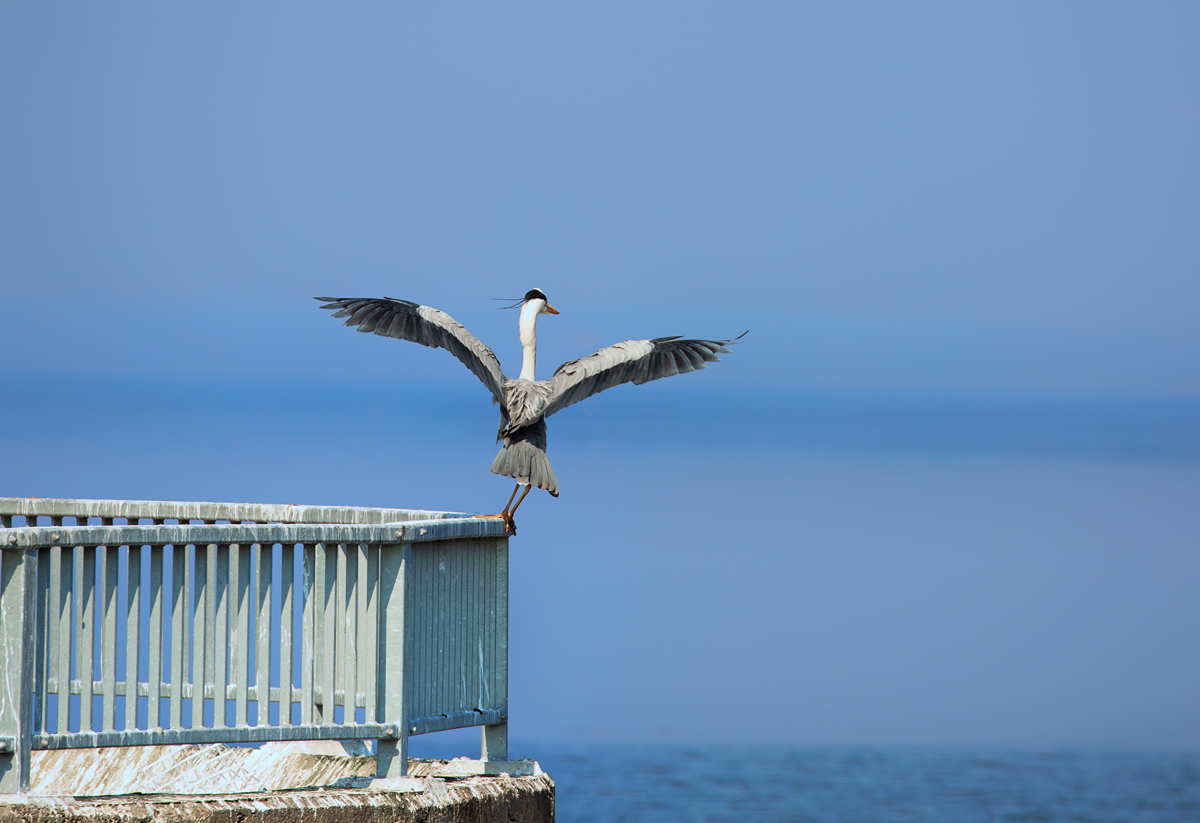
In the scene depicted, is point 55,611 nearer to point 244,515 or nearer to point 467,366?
point 244,515

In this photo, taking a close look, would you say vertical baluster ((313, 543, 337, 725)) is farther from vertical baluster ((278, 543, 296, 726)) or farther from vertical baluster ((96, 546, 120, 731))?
vertical baluster ((96, 546, 120, 731))

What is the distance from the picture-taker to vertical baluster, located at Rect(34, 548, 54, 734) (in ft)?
16.0

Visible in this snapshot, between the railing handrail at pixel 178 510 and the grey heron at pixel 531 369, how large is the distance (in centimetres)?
106

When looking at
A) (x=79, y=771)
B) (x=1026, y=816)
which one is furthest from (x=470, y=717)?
(x=1026, y=816)

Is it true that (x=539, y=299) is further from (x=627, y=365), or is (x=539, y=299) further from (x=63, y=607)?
(x=63, y=607)

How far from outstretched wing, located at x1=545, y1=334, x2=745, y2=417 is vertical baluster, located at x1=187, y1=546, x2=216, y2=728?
298 cm

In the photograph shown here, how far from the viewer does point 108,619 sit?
510 cm

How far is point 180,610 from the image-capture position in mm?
5281

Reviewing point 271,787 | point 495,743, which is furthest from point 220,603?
point 271,787

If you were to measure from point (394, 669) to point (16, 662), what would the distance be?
150 centimetres

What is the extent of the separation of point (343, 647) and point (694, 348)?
384 centimetres

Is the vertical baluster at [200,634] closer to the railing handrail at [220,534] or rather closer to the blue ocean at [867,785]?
the railing handrail at [220,534]

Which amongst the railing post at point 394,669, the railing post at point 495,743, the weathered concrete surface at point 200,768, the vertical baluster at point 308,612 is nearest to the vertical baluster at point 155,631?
the vertical baluster at point 308,612

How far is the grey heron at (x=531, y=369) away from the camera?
796 cm
